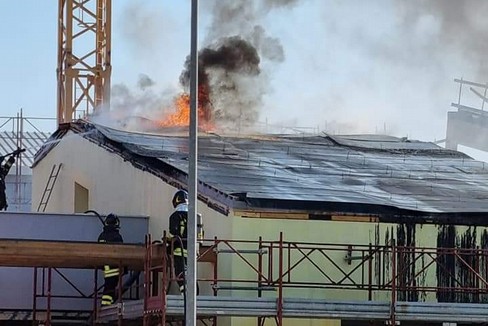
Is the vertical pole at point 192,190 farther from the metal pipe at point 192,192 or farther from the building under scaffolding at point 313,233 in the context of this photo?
the building under scaffolding at point 313,233

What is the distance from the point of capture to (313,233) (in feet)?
83.3

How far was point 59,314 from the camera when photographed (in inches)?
1107

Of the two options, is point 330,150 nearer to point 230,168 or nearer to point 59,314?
point 230,168

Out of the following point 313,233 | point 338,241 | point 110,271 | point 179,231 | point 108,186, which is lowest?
point 110,271

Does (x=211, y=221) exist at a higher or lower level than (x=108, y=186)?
lower

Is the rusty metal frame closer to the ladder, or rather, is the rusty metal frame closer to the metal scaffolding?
the metal scaffolding

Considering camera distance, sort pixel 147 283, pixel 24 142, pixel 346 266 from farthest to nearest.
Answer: pixel 24 142, pixel 346 266, pixel 147 283

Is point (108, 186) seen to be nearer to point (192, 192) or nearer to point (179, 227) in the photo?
point (179, 227)

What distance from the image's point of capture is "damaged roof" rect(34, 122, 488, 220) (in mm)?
25812

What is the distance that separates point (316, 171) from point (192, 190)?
430 inches

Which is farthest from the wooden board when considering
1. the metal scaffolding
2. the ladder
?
the ladder

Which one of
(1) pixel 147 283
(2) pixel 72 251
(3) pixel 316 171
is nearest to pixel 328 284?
(1) pixel 147 283

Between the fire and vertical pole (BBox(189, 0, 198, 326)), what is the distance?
66.8 ft

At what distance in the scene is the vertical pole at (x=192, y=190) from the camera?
750 inches
